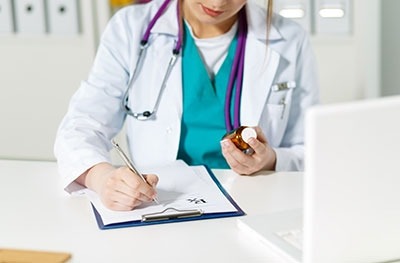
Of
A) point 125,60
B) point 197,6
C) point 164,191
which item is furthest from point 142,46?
point 164,191

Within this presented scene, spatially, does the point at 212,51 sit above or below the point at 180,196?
above

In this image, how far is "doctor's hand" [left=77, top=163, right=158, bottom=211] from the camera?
113cm

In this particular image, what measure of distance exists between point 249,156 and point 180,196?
0.20 meters

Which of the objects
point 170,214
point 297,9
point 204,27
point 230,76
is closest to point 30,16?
point 297,9

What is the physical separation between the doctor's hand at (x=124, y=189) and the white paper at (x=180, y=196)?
1 cm

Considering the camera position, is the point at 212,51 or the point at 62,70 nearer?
the point at 212,51

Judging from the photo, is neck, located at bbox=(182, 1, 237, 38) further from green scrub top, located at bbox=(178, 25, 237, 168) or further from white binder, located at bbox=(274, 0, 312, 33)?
white binder, located at bbox=(274, 0, 312, 33)

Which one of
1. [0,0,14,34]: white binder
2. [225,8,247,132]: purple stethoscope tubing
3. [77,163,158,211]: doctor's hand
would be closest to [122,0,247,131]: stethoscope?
[225,8,247,132]: purple stethoscope tubing

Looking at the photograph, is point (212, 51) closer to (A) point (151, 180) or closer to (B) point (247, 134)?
(B) point (247, 134)

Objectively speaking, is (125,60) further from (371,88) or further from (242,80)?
(371,88)

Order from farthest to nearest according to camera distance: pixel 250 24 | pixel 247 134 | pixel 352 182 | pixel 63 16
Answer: pixel 63 16 < pixel 250 24 < pixel 247 134 < pixel 352 182

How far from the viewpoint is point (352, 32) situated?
92.7 inches

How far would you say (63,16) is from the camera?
2.50 meters

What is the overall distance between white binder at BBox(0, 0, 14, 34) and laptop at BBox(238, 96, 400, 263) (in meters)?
1.90
